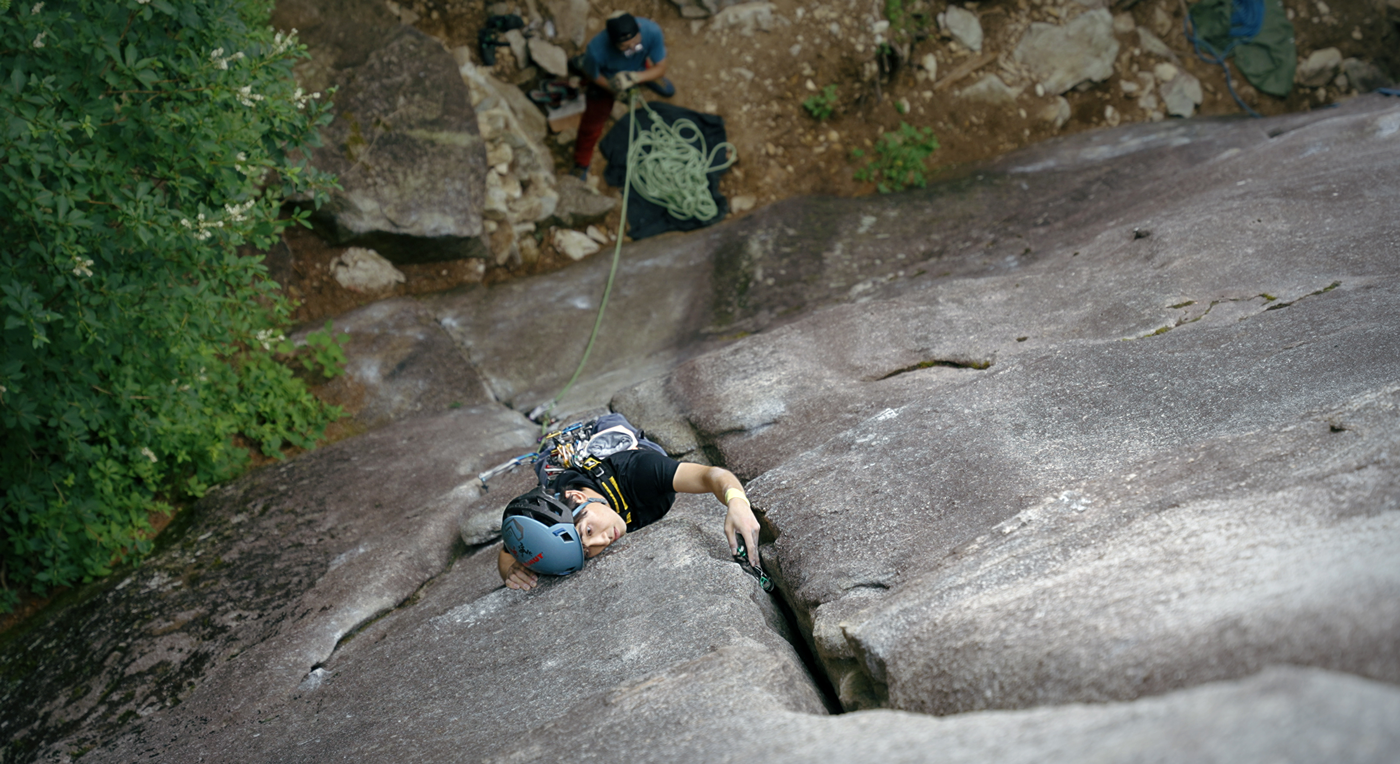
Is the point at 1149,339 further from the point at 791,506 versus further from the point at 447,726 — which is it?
the point at 447,726

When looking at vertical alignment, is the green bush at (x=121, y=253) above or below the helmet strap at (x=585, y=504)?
above

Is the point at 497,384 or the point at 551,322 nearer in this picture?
the point at 497,384

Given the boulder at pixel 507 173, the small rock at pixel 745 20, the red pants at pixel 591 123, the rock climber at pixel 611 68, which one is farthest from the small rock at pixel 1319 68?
the boulder at pixel 507 173

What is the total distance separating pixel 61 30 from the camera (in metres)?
3.03

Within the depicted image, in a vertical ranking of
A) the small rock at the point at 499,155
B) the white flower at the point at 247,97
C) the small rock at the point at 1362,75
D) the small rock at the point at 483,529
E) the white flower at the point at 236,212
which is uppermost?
the white flower at the point at 247,97

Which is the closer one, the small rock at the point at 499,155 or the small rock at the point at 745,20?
the small rock at the point at 499,155

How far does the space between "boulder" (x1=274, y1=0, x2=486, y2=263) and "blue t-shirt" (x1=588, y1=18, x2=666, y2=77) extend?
42.1 inches

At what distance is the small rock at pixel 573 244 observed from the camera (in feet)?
21.6

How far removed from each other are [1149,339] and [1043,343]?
1.37 feet

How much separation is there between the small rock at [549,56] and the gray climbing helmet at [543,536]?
529 centimetres

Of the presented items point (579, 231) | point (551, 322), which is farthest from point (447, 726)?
point (579, 231)

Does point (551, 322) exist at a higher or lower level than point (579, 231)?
lower

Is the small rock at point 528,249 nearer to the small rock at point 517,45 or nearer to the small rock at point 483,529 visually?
the small rock at point 517,45

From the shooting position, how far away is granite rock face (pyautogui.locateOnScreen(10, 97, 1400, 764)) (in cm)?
155
